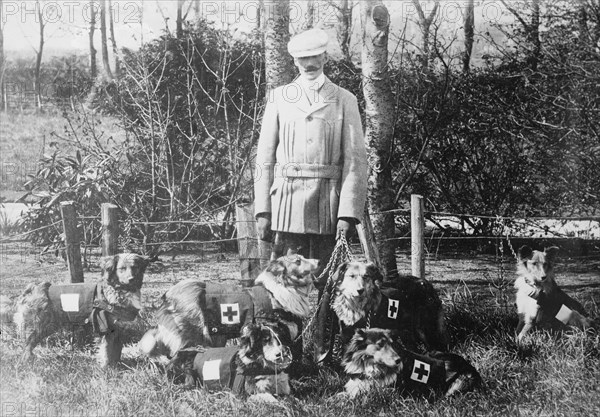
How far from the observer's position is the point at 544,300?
186 inches

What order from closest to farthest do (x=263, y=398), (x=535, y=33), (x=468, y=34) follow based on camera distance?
(x=263, y=398) < (x=535, y=33) < (x=468, y=34)

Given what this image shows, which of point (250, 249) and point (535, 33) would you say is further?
point (535, 33)

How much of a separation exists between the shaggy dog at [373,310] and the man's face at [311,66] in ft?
4.38

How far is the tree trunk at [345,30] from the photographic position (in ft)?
23.7

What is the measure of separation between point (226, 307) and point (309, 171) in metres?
1.11

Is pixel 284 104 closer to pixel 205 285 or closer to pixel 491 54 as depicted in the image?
pixel 205 285

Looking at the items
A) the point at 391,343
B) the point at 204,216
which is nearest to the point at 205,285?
the point at 391,343

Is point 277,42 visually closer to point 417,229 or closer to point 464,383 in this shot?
point 417,229

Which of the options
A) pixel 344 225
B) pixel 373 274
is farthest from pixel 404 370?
pixel 344 225

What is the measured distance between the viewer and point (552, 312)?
15.4 ft

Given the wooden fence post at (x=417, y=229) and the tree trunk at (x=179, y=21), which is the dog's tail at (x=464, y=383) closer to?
the wooden fence post at (x=417, y=229)

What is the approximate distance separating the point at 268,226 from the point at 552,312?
2295mm

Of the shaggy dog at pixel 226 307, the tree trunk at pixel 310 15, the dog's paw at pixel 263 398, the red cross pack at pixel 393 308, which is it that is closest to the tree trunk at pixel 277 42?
the tree trunk at pixel 310 15

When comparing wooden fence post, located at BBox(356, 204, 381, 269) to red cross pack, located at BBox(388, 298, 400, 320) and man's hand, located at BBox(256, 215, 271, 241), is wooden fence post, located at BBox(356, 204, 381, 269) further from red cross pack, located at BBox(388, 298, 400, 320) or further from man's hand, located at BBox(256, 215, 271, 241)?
man's hand, located at BBox(256, 215, 271, 241)
